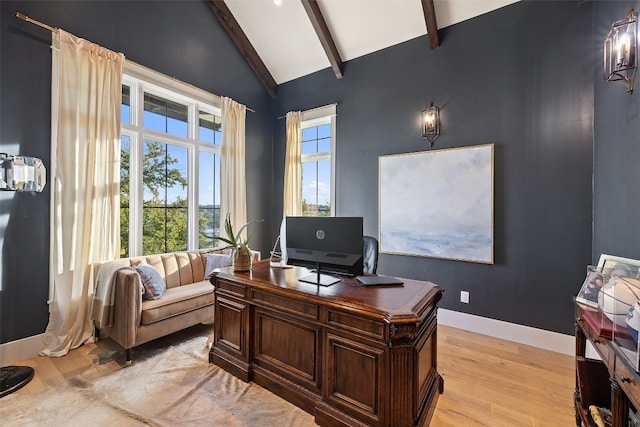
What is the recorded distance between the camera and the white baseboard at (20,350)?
7.59ft

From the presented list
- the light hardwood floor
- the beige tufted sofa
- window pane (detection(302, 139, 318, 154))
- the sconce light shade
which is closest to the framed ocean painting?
the light hardwood floor

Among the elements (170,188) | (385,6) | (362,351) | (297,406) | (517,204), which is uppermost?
(385,6)

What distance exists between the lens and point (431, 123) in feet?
10.8

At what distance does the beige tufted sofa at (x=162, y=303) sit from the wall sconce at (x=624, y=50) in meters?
3.84

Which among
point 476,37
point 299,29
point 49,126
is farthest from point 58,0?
point 476,37

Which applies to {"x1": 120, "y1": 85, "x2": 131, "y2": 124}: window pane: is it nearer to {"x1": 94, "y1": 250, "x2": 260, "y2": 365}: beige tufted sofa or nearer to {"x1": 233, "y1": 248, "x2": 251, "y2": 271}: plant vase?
{"x1": 94, "y1": 250, "x2": 260, "y2": 365}: beige tufted sofa

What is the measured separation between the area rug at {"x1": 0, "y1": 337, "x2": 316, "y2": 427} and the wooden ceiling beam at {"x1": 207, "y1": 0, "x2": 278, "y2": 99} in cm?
428

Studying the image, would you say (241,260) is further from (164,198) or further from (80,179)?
(164,198)

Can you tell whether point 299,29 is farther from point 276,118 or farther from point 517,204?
point 517,204

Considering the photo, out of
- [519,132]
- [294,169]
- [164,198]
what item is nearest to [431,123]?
[519,132]

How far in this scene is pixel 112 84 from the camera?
2.88 metres

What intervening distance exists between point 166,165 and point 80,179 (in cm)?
105

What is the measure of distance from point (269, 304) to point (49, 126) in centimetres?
265

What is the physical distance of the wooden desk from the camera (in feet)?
4.70
